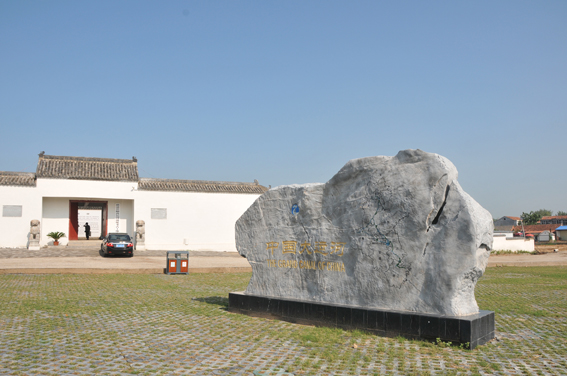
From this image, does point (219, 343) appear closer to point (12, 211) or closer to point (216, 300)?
point (216, 300)

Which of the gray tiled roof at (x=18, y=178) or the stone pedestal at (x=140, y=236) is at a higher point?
the gray tiled roof at (x=18, y=178)

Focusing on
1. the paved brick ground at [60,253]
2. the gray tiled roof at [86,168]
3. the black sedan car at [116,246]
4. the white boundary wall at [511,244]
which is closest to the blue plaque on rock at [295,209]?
the black sedan car at [116,246]

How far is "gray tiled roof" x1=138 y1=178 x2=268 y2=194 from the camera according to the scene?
25.4 m

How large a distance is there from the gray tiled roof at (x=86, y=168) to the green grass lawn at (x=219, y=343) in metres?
16.2

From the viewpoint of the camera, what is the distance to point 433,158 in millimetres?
5582

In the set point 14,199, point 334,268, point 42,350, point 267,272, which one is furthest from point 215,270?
point 14,199

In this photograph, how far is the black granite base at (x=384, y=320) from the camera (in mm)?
4962

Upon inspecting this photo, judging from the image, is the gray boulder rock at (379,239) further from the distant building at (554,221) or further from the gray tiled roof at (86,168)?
the distant building at (554,221)

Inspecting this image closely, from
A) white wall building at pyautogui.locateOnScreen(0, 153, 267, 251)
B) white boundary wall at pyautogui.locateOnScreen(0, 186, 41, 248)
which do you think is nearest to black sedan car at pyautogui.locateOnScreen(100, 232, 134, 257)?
white wall building at pyautogui.locateOnScreen(0, 153, 267, 251)

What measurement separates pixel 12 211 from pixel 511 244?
94.9 feet

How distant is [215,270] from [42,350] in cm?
1010

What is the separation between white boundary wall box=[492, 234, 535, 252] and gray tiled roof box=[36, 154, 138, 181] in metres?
22.3

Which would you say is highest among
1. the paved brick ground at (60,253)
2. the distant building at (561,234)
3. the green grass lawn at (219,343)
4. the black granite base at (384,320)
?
the black granite base at (384,320)

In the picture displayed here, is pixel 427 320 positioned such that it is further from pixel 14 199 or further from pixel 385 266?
pixel 14 199
